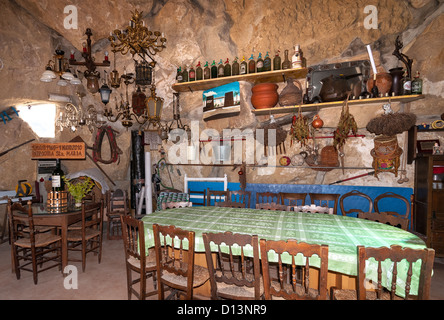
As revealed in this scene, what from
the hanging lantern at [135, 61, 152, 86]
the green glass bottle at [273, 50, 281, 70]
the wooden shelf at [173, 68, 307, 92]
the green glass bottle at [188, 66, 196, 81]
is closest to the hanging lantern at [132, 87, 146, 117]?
the wooden shelf at [173, 68, 307, 92]

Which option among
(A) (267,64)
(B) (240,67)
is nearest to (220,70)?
(B) (240,67)

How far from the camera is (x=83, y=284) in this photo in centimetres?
306

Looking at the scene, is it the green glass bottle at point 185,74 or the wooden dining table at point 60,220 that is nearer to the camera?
the wooden dining table at point 60,220

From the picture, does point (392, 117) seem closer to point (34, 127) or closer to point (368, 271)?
point (368, 271)

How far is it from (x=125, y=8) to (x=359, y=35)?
4.75 m

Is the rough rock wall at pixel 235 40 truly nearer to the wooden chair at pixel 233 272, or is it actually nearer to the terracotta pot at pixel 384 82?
the terracotta pot at pixel 384 82

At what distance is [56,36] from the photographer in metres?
5.70

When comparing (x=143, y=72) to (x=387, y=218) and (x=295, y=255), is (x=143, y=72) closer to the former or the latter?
(x=295, y=255)

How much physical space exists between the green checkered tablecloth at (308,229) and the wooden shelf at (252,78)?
255 cm

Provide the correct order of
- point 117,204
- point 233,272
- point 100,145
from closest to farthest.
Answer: point 233,272
point 117,204
point 100,145

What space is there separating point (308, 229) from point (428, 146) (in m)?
3.26

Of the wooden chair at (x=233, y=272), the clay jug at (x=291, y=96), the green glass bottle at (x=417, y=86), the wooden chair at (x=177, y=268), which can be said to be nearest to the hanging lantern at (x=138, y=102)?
the clay jug at (x=291, y=96)

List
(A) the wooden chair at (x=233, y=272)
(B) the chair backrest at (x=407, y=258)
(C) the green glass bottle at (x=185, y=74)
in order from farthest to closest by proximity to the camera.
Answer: (C) the green glass bottle at (x=185, y=74)
(A) the wooden chair at (x=233, y=272)
(B) the chair backrest at (x=407, y=258)

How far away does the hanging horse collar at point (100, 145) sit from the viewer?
21.4 feet
